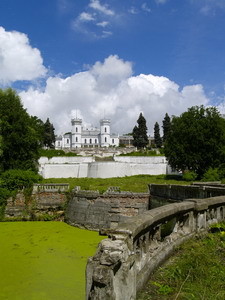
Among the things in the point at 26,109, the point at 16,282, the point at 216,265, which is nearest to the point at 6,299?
the point at 16,282

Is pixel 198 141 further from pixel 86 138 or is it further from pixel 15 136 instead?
pixel 86 138

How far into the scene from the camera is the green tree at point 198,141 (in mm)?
32938

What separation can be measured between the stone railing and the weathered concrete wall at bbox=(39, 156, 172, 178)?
39.5 meters

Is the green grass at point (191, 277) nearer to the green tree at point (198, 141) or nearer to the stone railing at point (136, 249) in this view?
the stone railing at point (136, 249)

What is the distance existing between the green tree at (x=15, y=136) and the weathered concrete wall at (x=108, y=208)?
11.5 m

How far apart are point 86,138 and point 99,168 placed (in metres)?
66.7

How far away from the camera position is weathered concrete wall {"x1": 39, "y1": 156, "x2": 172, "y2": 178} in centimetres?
4556

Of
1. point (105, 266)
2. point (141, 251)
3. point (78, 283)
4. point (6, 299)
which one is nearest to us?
point (105, 266)

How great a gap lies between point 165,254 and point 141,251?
0.85 meters

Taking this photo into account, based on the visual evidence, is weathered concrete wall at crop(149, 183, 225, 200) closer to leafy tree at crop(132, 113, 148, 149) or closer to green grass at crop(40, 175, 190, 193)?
green grass at crop(40, 175, 190, 193)

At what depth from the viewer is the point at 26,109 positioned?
3111 centimetres

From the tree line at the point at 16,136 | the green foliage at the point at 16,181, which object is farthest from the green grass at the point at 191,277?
the tree line at the point at 16,136

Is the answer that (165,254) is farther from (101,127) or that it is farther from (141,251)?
(101,127)

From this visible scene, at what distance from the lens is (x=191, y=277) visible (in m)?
3.69
